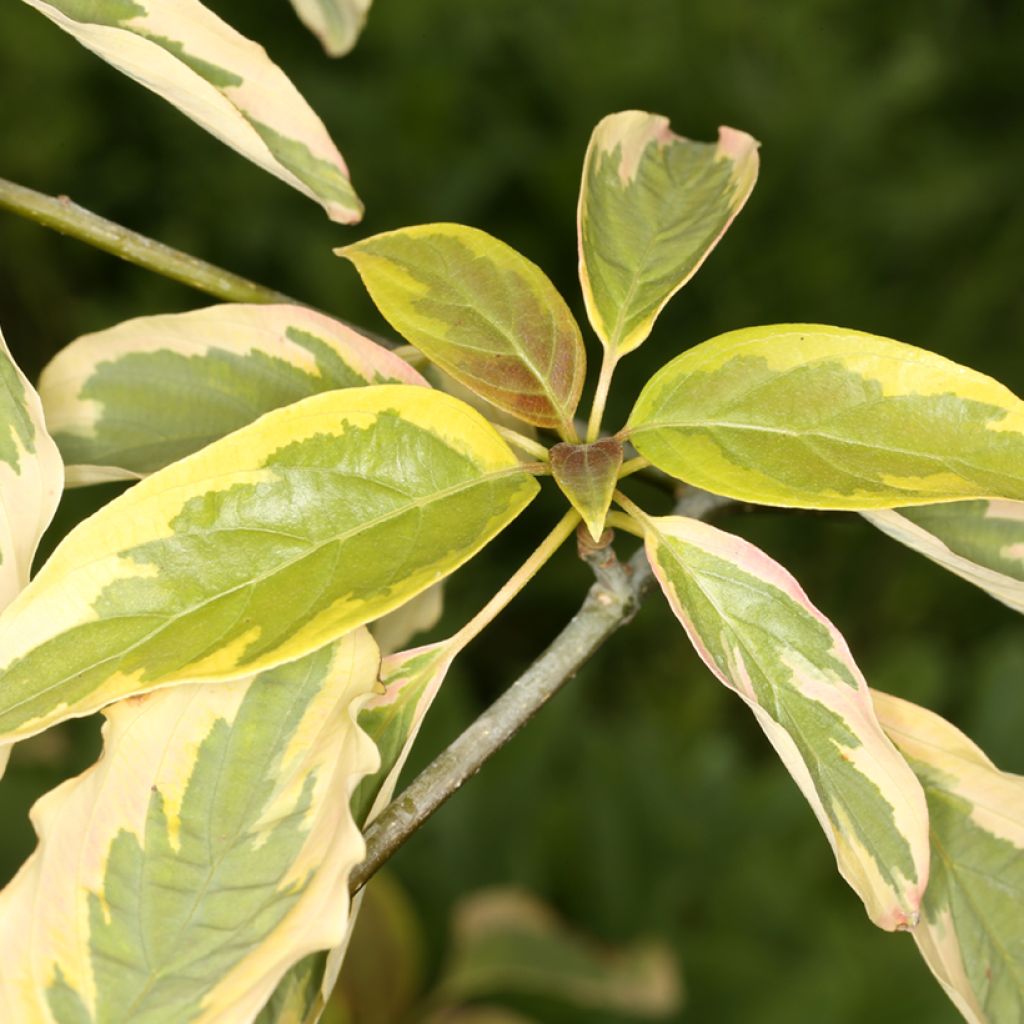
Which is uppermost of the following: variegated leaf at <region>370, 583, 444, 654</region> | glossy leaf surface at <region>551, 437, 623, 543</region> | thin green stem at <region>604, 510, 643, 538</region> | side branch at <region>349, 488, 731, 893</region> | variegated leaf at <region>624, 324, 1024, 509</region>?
variegated leaf at <region>624, 324, 1024, 509</region>

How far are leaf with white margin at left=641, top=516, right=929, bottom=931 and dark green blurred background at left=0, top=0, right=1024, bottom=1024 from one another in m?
1.16

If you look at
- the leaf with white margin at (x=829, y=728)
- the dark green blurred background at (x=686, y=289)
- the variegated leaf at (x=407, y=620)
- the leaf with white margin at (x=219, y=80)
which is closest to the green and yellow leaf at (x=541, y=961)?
the dark green blurred background at (x=686, y=289)

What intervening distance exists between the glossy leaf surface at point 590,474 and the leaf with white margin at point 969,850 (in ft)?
0.64

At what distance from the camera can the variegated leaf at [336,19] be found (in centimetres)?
59

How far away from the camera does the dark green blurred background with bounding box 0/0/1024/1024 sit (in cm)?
171

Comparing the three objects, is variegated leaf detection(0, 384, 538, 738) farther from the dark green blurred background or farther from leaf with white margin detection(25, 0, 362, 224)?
the dark green blurred background

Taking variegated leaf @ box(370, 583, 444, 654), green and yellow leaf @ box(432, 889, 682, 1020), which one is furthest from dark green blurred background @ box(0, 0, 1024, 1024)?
variegated leaf @ box(370, 583, 444, 654)

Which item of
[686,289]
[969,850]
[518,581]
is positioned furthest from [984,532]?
[686,289]

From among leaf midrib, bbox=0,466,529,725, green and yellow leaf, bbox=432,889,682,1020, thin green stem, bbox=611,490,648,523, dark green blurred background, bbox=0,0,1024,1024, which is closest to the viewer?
leaf midrib, bbox=0,466,529,725

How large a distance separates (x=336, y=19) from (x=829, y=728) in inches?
15.5

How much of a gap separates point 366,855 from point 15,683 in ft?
0.49

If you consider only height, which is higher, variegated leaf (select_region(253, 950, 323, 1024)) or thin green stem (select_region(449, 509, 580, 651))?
thin green stem (select_region(449, 509, 580, 651))

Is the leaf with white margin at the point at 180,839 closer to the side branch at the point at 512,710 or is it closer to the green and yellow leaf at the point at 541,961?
the side branch at the point at 512,710

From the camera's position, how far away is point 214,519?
1.59 feet
